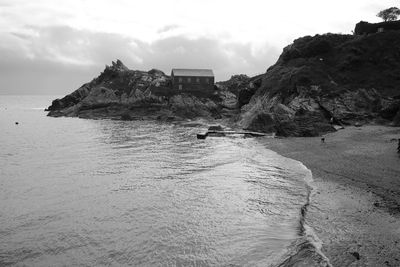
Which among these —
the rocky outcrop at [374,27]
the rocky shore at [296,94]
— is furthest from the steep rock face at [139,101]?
the rocky outcrop at [374,27]

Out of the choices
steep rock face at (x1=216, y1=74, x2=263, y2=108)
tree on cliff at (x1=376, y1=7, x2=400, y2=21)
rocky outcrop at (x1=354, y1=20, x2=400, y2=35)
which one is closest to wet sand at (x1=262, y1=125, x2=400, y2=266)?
steep rock face at (x1=216, y1=74, x2=263, y2=108)

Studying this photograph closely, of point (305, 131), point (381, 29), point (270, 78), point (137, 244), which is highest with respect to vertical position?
point (381, 29)

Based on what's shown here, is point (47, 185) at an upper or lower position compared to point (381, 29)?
lower

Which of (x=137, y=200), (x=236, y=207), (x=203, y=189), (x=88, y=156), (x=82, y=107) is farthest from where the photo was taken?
(x=82, y=107)

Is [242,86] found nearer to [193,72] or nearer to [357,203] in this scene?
[193,72]

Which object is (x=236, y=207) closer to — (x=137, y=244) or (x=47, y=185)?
(x=137, y=244)

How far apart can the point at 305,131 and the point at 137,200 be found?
109 feet

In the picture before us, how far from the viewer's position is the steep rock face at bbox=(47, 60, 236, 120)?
3866 inches

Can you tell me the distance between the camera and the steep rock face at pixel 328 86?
54.3 m

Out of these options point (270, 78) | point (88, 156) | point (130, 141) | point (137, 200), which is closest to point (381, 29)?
point (270, 78)

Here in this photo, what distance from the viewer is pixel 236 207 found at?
1741 centimetres

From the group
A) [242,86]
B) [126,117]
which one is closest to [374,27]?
[242,86]

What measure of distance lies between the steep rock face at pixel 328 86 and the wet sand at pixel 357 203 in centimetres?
1864

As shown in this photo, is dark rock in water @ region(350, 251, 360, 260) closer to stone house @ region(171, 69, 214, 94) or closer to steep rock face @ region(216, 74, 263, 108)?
steep rock face @ region(216, 74, 263, 108)
